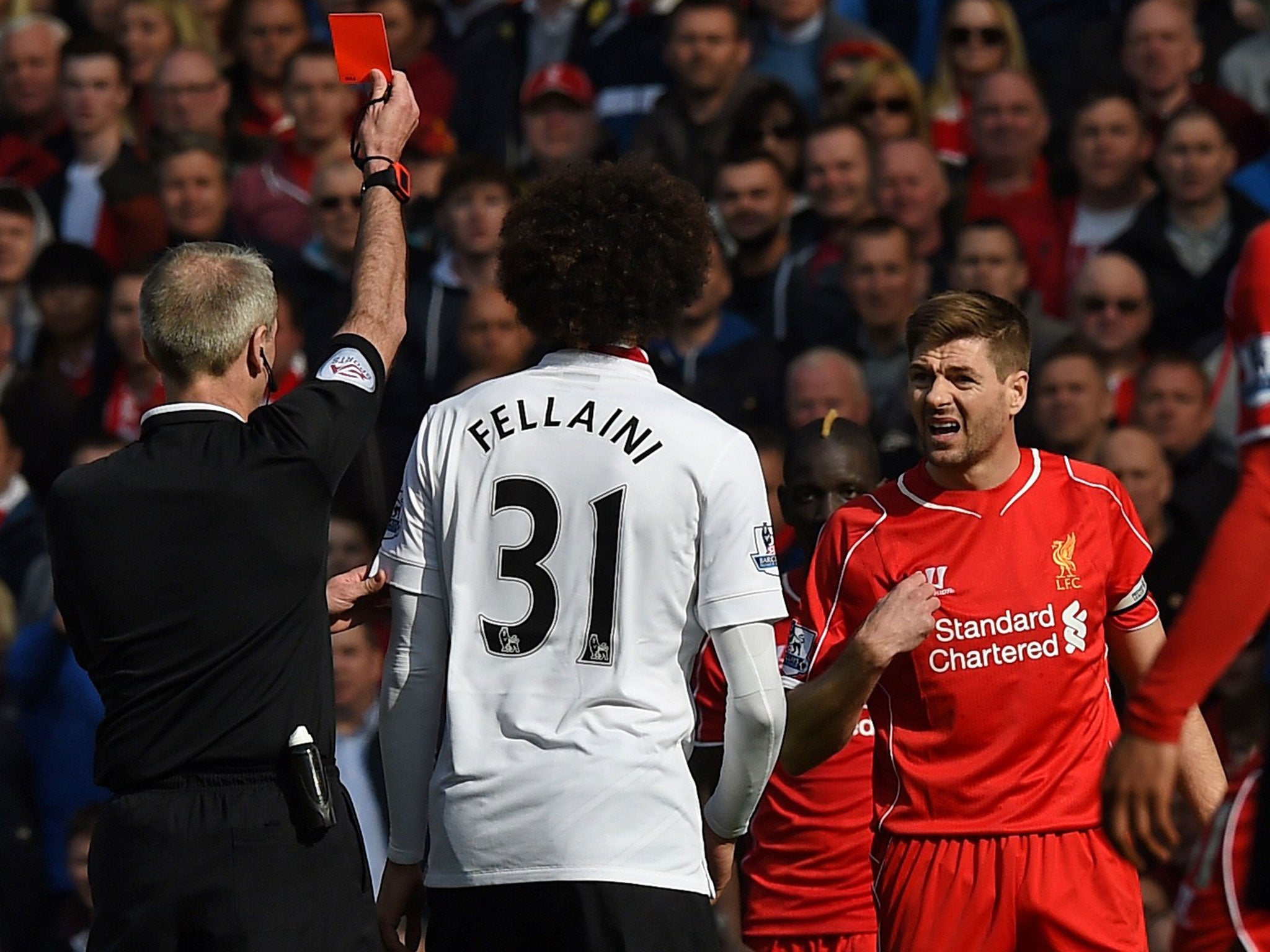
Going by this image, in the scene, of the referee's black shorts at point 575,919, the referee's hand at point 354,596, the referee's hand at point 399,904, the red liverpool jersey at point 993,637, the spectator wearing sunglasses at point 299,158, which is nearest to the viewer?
the referee's black shorts at point 575,919

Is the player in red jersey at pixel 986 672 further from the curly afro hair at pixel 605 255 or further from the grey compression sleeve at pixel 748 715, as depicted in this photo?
the curly afro hair at pixel 605 255

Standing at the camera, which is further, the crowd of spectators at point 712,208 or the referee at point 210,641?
the crowd of spectators at point 712,208

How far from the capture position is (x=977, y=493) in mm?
5566

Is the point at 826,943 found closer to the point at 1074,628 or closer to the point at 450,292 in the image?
the point at 1074,628

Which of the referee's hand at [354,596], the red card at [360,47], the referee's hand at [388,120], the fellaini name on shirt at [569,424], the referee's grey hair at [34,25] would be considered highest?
the referee's grey hair at [34,25]

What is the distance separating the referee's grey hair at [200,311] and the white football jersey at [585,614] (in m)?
0.54

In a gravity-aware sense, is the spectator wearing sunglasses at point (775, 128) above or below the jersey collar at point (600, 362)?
above

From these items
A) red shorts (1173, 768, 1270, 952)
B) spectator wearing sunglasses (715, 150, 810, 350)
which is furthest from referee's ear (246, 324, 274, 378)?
spectator wearing sunglasses (715, 150, 810, 350)

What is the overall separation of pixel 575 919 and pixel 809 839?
6.31ft

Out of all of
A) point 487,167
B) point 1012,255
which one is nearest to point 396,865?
point 1012,255

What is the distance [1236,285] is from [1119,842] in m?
1.08

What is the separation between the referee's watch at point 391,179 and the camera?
16.9 feet

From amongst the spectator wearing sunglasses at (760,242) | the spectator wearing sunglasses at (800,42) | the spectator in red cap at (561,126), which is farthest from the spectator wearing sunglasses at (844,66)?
the spectator in red cap at (561,126)

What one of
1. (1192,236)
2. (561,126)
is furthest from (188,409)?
(561,126)
